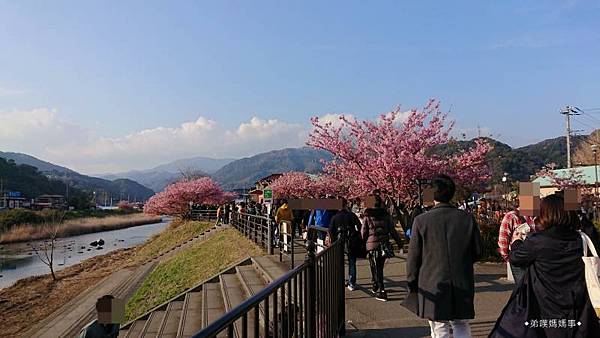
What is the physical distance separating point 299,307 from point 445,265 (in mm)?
1246

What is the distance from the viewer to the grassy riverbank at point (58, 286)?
1795 centimetres

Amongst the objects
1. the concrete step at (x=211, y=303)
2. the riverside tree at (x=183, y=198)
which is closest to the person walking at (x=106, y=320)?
the concrete step at (x=211, y=303)

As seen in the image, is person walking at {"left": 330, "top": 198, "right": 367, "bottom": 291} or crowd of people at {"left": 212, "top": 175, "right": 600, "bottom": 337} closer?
crowd of people at {"left": 212, "top": 175, "right": 600, "bottom": 337}

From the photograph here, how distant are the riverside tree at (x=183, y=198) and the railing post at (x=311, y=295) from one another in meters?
47.7

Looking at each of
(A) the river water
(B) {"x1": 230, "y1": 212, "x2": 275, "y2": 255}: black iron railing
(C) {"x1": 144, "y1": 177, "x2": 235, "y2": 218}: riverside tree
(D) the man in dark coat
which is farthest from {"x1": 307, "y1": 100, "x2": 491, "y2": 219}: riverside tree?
(C) {"x1": 144, "y1": 177, "x2": 235, "y2": 218}: riverside tree

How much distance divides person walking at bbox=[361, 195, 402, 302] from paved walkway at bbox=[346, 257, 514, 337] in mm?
516

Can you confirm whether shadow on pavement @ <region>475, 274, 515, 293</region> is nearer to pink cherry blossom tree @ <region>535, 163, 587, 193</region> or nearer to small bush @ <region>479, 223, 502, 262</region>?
small bush @ <region>479, 223, 502, 262</region>

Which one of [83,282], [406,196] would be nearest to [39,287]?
[83,282]

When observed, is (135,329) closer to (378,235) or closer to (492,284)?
(378,235)

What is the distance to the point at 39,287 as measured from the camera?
2422cm

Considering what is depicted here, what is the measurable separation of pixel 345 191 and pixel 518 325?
695 inches

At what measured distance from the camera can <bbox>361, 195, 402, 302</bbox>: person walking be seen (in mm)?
7523

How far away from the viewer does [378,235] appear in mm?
7527

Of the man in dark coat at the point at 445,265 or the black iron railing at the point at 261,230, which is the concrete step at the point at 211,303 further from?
the man in dark coat at the point at 445,265
